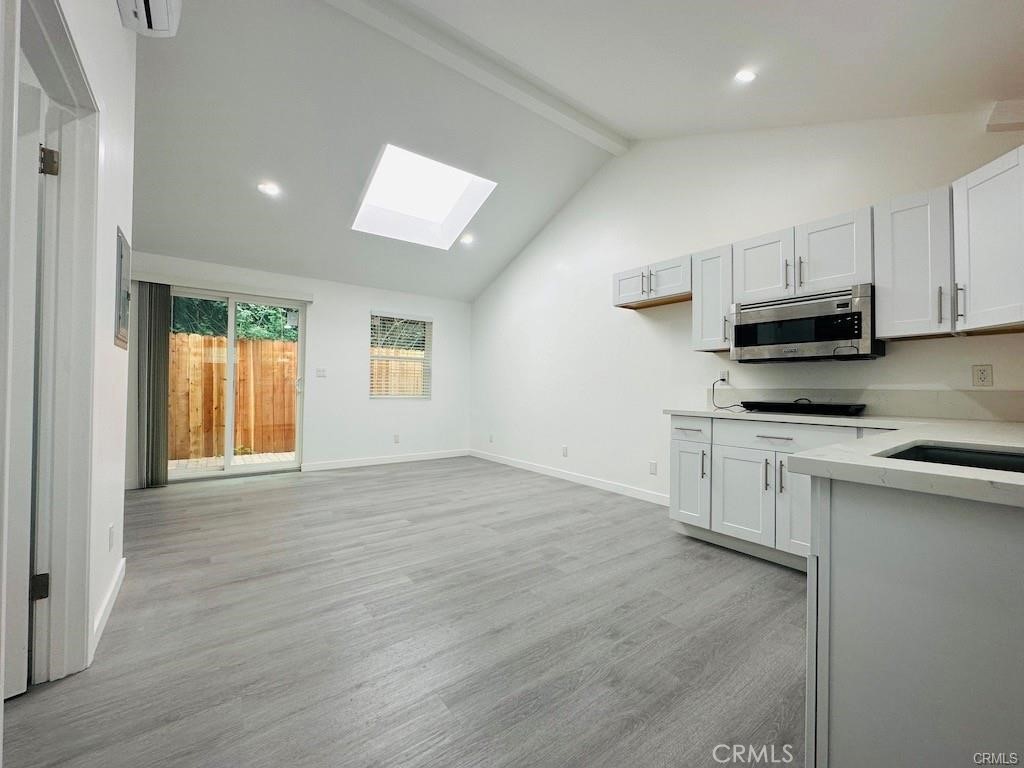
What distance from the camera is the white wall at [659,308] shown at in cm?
246

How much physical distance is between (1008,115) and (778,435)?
1.95 meters

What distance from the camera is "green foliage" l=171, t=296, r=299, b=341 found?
4.55 meters

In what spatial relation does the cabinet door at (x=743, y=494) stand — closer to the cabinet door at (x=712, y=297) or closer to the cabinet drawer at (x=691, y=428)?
the cabinet drawer at (x=691, y=428)

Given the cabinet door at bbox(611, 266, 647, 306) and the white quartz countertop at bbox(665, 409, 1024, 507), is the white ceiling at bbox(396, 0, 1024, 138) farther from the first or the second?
the white quartz countertop at bbox(665, 409, 1024, 507)

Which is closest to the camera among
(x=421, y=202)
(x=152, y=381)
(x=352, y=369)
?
(x=152, y=381)

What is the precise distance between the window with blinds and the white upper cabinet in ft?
10.9

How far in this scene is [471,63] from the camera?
9.71 feet

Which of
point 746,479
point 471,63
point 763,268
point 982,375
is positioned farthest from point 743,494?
point 471,63

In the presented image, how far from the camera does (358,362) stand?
559 centimetres

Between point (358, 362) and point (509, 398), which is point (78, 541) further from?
point (509, 398)

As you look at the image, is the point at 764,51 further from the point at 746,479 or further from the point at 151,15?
the point at 151,15

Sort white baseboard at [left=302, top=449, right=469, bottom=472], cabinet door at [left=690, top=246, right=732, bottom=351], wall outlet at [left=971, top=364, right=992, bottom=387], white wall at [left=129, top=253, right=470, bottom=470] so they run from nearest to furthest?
wall outlet at [left=971, top=364, right=992, bottom=387] → cabinet door at [left=690, top=246, right=732, bottom=351] → white wall at [left=129, top=253, right=470, bottom=470] → white baseboard at [left=302, top=449, right=469, bottom=472]

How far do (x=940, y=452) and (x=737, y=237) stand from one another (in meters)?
2.42

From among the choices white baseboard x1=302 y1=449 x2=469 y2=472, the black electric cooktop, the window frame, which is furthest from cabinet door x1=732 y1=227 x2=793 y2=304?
white baseboard x1=302 y1=449 x2=469 y2=472
